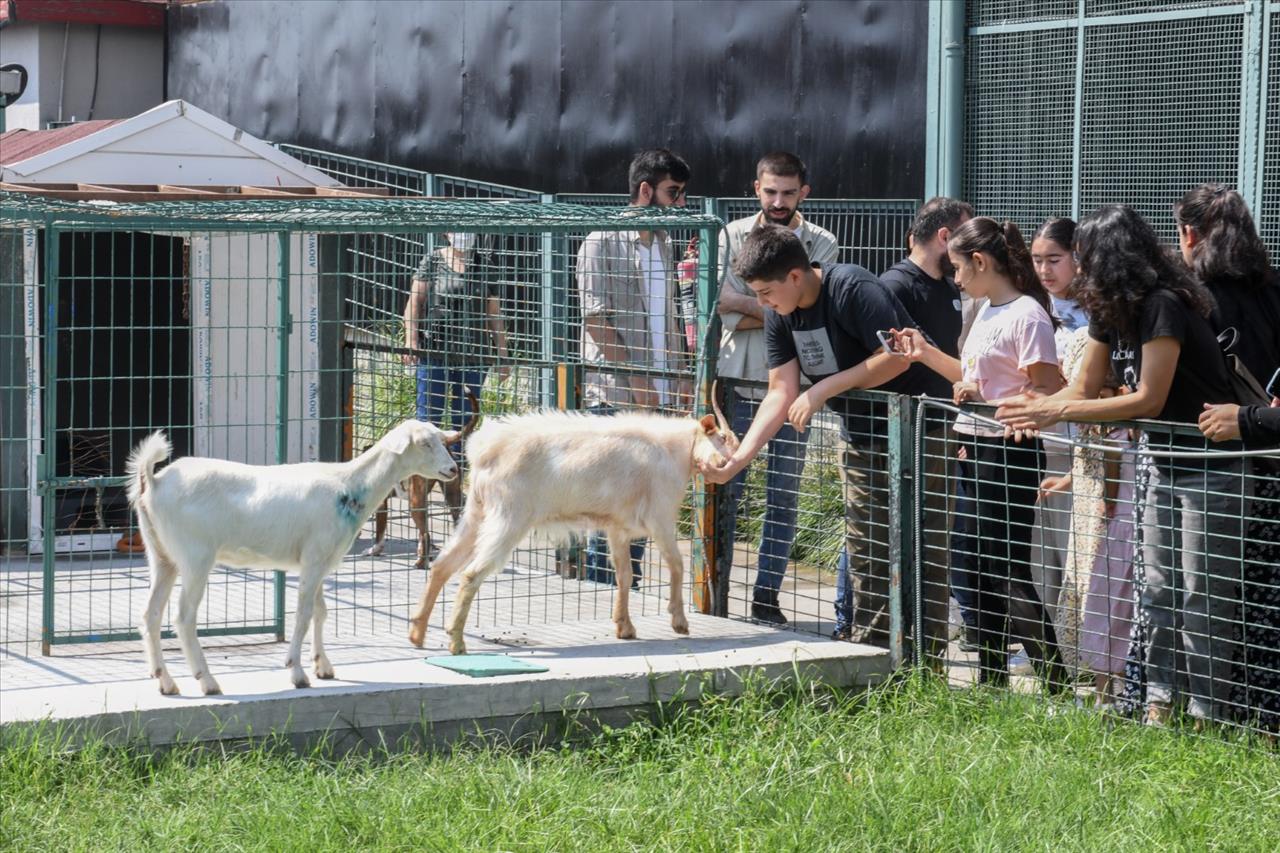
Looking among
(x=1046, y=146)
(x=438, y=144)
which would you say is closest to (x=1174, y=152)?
(x=1046, y=146)

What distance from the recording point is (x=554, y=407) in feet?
26.7

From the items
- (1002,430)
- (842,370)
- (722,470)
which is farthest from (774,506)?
(1002,430)

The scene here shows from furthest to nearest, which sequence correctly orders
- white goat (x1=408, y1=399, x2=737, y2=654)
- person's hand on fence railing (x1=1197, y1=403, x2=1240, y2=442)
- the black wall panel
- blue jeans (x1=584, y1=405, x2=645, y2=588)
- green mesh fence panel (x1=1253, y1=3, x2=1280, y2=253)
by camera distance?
the black wall panel, green mesh fence panel (x1=1253, y1=3, x2=1280, y2=253), blue jeans (x1=584, y1=405, x2=645, y2=588), white goat (x1=408, y1=399, x2=737, y2=654), person's hand on fence railing (x1=1197, y1=403, x2=1240, y2=442)

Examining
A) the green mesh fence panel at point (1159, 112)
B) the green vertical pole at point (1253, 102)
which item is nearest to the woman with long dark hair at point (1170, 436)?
the green vertical pole at point (1253, 102)

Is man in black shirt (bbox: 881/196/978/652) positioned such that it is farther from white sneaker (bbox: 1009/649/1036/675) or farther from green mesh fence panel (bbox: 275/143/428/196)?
green mesh fence panel (bbox: 275/143/428/196)

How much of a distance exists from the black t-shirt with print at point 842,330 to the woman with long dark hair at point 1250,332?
3.89 feet

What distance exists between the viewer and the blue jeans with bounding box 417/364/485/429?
7.94 m

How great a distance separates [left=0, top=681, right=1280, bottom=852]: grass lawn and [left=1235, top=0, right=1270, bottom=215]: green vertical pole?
527 centimetres

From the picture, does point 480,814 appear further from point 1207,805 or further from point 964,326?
point 964,326

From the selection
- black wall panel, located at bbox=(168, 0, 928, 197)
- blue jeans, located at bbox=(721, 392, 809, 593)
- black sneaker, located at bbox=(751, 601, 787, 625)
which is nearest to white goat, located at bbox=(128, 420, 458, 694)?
blue jeans, located at bbox=(721, 392, 809, 593)

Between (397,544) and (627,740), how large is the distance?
304 centimetres

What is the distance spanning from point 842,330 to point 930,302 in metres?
0.67

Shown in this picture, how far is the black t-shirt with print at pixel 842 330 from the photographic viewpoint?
6.73m

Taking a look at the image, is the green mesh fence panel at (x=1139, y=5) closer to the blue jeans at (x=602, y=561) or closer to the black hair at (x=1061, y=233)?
the black hair at (x=1061, y=233)
